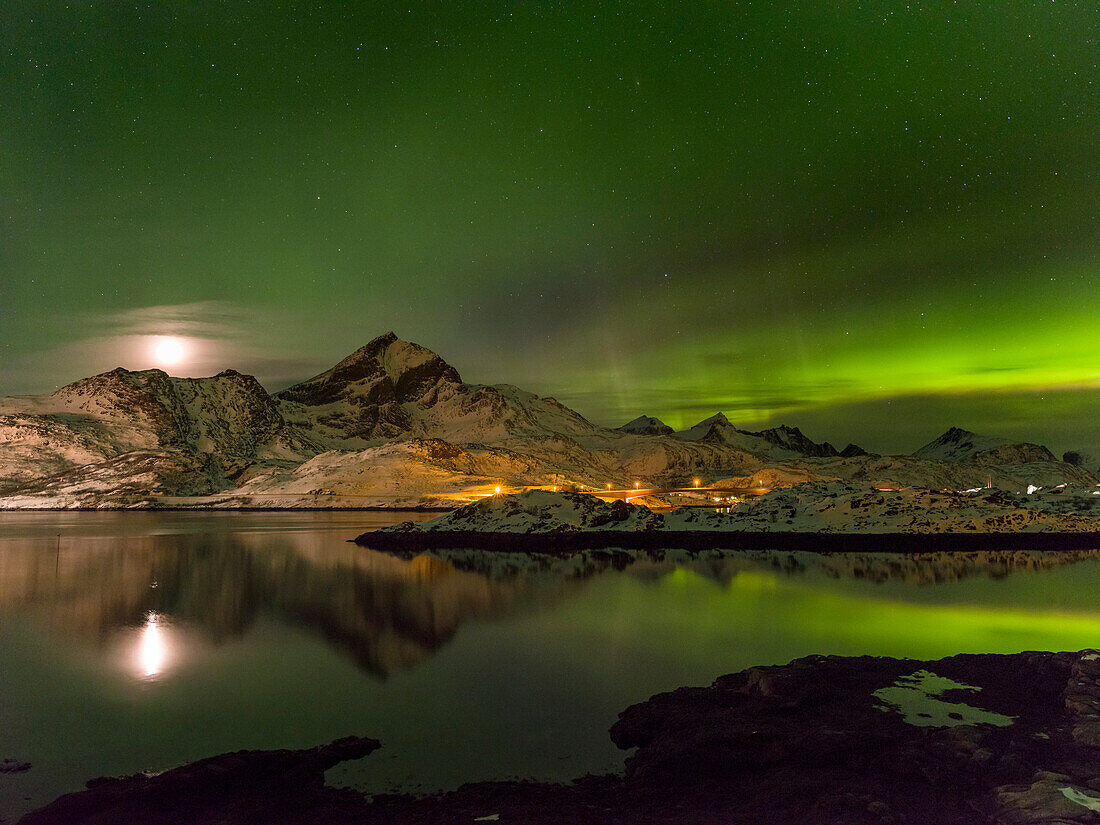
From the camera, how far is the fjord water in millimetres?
15555

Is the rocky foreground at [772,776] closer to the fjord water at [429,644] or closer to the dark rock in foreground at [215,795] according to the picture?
the dark rock in foreground at [215,795]

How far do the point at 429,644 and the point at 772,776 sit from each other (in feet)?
55.6

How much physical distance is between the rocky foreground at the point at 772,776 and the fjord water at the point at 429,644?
1108 mm

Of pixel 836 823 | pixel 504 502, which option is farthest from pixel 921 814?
pixel 504 502

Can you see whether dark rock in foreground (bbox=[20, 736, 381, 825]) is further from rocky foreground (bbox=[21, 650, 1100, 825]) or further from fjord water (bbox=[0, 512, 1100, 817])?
fjord water (bbox=[0, 512, 1100, 817])

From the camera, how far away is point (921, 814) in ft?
34.3

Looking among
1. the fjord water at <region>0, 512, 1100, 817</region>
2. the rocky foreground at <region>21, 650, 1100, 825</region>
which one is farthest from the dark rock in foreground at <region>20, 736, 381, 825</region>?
the fjord water at <region>0, 512, 1100, 817</region>

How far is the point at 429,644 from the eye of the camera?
26359 mm

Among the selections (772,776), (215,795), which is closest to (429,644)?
(215,795)

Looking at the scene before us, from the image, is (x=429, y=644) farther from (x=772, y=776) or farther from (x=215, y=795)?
(x=772, y=776)

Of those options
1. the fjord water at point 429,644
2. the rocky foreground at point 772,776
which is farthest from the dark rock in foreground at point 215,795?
the fjord water at point 429,644

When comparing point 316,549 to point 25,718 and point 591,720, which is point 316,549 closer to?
point 25,718

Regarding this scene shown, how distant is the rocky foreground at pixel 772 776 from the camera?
10.7 m

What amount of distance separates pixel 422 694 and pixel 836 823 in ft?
41.7
